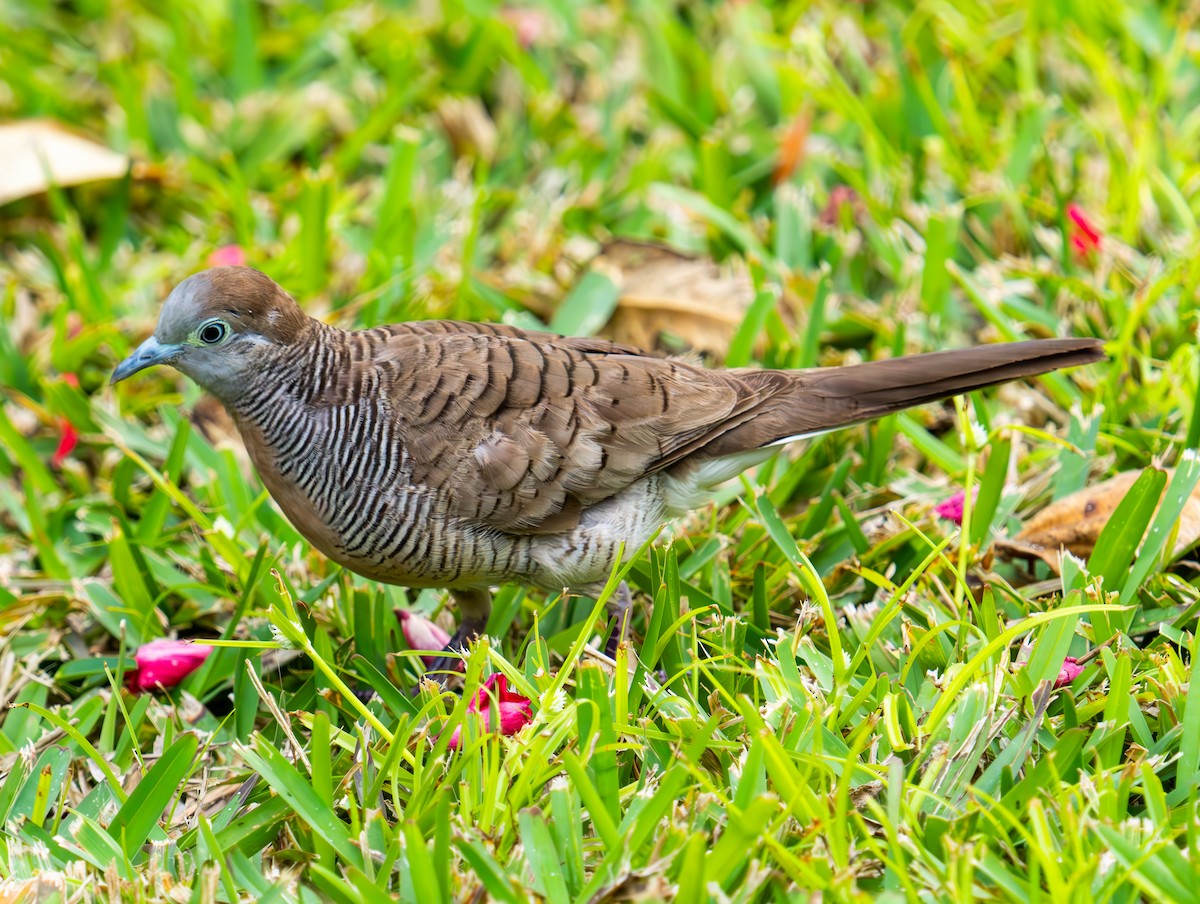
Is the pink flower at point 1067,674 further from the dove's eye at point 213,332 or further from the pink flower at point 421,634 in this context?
the dove's eye at point 213,332

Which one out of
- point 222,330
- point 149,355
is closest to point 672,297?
point 222,330

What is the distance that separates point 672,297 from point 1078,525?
71.5 inches

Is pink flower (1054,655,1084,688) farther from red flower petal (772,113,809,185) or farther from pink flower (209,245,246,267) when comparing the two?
pink flower (209,245,246,267)

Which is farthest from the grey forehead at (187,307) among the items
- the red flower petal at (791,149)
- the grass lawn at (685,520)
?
the red flower petal at (791,149)

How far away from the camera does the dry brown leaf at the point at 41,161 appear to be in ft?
17.8

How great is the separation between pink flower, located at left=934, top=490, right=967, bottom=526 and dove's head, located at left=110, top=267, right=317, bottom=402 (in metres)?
1.86

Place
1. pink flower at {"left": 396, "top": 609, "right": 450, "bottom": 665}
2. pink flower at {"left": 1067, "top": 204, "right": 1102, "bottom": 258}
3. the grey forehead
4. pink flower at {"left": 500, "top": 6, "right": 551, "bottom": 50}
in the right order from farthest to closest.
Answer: pink flower at {"left": 500, "top": 6, "right": 551, "bottom": 50} < pink flower at {"left": 1067, "top": 204, "right": 1102, "bottom": 258} < pink flower at {"left": 396, "top": 609, "right": 450, "bottom": 665} < the grey forehead

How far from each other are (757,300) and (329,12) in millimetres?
3203

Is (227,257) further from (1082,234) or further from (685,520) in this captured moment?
(1082,234)

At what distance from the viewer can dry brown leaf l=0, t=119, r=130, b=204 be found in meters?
5.43

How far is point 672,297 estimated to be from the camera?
5020 mm

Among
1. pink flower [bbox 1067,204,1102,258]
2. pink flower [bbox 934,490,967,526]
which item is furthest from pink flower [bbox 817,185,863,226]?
pink flower [bbox 934,490,967,526]

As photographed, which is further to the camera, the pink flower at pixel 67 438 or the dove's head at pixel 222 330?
the pink flower at pixel 67 438

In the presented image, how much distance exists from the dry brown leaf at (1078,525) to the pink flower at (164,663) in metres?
2.28
